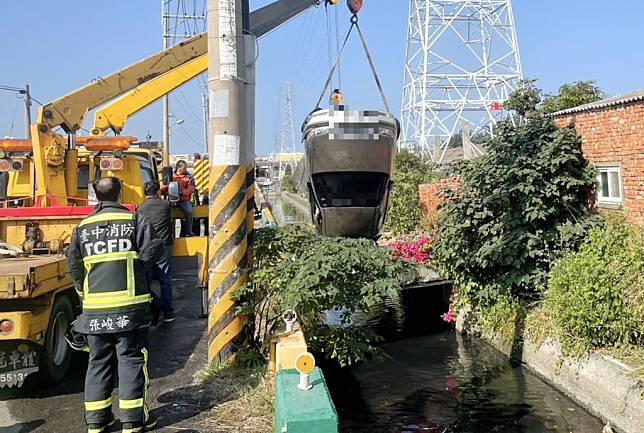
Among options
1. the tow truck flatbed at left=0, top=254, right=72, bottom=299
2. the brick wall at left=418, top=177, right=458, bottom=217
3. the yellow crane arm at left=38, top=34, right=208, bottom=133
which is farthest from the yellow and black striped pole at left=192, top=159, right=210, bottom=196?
the tow truck flatbed at left=0, top=254, right=72, bottom=299

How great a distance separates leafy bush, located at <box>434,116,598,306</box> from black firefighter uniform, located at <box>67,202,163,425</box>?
5042 mm

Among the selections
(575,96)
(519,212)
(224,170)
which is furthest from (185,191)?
(575,96)

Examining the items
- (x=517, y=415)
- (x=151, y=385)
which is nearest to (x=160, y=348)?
(x=151, y=385)

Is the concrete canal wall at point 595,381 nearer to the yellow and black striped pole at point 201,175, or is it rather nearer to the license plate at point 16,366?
the license plate at point 16,366

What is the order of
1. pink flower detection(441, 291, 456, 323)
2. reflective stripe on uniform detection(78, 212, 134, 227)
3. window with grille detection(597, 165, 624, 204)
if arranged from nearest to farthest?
reflective stripe on uniform detection(78, 212, 134, 227)
window with grille detection(597, 165, 624, 204)
pink flower detection(441, 291, 456, 323)

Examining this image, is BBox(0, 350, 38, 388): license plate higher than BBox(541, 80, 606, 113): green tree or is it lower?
lower

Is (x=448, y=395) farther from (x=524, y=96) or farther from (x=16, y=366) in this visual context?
(x=524, y=96)

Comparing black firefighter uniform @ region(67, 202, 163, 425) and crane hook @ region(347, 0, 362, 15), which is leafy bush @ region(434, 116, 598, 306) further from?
black firefighter uniform @ region(67, 202, 163, 425)

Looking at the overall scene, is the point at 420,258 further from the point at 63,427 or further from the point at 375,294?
the point at 63,427

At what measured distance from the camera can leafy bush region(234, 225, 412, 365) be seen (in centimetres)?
480

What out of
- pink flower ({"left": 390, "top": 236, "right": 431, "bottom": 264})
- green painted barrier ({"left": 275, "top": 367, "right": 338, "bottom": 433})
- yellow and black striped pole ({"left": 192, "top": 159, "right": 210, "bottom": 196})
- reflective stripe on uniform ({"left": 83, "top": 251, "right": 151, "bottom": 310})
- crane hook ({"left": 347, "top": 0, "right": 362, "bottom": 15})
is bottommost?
green painted barrier ({"left": 275, "top": 367, "right": 338, "bottom": 433})

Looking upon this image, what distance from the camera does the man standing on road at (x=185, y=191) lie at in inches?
391

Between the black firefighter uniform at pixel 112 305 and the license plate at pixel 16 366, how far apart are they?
46.6 inches

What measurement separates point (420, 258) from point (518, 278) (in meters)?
2.53
